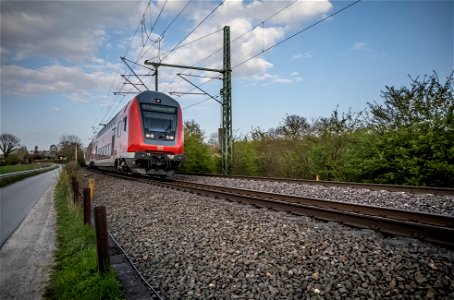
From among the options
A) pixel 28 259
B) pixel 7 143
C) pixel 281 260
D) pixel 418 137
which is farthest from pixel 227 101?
pixel 7 143

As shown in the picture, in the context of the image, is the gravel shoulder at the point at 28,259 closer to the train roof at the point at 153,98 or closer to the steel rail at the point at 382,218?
the steel rail at the point at 382,218

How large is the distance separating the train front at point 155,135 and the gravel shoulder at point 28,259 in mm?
5149

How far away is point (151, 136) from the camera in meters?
14.2

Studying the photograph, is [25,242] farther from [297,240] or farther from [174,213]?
[297,240]

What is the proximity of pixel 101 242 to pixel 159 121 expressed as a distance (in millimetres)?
10692

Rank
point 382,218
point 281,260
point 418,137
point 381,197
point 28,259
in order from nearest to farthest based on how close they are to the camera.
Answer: point 281,260, point 382,218, point 28,259, point 381,197, point 418,137

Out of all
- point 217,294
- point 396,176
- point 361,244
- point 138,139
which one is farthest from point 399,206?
point 138,139

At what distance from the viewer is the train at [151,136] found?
14.0 m

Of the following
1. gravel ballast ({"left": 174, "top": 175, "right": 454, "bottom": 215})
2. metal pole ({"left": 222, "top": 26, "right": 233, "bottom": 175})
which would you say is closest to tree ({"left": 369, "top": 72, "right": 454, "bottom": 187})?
gravel ballast ({"left": 174, "top": 175, "right": 454, "bottom": 215})

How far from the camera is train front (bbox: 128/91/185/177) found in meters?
14.0

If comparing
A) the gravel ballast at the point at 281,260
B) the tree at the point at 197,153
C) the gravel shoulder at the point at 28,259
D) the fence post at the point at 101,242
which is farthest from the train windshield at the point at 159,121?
the fence post at the point at 101,242

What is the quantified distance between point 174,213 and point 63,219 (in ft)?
12.8

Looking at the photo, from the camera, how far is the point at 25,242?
6941 mm

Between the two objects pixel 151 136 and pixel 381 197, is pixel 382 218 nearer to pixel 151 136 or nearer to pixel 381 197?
pixel 381 197
